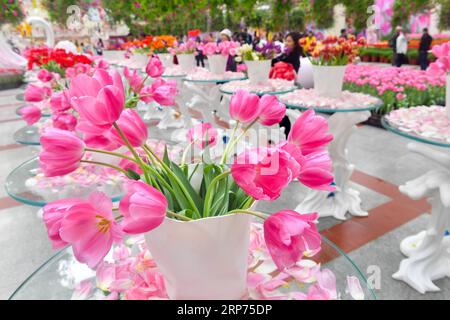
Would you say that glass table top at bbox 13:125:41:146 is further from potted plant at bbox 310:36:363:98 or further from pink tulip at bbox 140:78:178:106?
potted plant at bbox 310:36:363:98

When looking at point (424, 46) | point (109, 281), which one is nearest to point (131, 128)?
point (109, 281)

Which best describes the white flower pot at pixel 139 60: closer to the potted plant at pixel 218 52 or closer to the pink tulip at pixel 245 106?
the potted plant at pixel 218 52

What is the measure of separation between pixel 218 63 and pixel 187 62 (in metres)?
0.77

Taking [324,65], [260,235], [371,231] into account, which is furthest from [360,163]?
[260,235]

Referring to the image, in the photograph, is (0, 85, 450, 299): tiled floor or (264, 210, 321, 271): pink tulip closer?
(264, 210, 321, 271): pink tulip

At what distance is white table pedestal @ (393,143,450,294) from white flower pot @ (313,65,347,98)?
609mm

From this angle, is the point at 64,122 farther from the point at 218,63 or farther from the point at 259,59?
the point at 218,63

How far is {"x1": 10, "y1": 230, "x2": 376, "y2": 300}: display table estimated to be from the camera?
72 cm

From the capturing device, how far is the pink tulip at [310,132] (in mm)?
538

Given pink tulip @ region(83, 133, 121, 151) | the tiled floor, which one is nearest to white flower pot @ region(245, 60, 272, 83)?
the tiled floor

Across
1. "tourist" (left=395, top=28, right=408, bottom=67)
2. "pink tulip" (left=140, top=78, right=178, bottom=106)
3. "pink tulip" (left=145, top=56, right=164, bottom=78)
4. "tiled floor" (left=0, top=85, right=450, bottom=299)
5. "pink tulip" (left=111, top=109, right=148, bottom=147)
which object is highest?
"tourist" (left=395, top=28, right=408, bottom=67)

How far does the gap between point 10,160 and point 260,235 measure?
11.8ft

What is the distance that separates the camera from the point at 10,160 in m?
3.59
